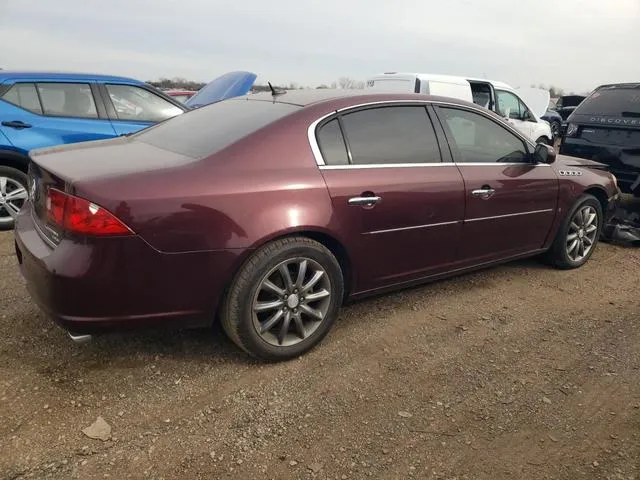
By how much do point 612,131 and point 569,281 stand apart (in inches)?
111

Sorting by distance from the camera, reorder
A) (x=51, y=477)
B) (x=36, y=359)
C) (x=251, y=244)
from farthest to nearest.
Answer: (x=36, y=359) < (x=251, y=244) < (x=51, y=477)

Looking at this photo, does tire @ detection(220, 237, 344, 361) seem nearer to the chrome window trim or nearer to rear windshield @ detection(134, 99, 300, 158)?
the chrome window trim

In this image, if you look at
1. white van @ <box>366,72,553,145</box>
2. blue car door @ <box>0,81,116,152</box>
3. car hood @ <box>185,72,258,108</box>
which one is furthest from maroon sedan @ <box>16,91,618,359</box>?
car hood @ <box>185,72,258,108</box>

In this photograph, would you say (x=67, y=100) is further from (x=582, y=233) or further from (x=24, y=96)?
(x=582, y=233)

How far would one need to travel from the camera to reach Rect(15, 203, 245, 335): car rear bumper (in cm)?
A: 239

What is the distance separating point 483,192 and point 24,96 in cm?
459

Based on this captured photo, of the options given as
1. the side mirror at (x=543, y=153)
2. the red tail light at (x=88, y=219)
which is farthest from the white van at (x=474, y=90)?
the red tail light at (x=88, y=219)

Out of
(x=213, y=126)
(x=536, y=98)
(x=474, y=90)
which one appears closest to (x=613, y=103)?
(x=474, y=90)

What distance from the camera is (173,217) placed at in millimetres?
2471

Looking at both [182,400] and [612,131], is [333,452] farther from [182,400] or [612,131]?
[612,131]

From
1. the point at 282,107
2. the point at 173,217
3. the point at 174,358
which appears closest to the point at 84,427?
the point at 174,358

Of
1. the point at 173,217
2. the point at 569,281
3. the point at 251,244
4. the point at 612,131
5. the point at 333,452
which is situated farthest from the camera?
the point at 612,131

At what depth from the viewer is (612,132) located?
6.21m

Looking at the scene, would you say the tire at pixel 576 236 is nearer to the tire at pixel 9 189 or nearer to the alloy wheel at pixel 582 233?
the alloy wheel at pixel 582 233
